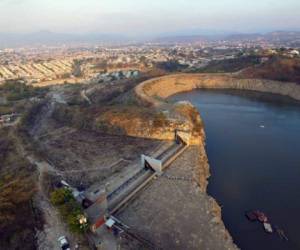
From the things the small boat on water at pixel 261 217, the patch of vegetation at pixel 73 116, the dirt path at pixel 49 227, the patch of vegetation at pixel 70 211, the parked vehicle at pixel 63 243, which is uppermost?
the patch of vegetation at pixel 70 211

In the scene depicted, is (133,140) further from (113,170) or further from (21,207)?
(21,207)

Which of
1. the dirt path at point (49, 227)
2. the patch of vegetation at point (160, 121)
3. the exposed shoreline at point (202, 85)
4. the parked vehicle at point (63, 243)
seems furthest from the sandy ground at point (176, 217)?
the exposed shoreline at point (202, 85)

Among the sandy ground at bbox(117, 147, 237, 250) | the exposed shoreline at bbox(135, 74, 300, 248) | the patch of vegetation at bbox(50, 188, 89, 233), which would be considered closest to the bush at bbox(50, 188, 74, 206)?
the patch of vegetation at bbox(50, 188, 89, 233)

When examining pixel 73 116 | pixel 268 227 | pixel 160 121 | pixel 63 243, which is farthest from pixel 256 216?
pixel 73 116

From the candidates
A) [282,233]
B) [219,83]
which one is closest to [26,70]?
[219,83]

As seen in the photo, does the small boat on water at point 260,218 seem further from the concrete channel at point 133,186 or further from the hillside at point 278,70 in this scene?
the hillside at point 278,70

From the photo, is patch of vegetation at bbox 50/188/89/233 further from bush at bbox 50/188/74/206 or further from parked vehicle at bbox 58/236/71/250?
parked vehicle at bbox 58/236/71/250
